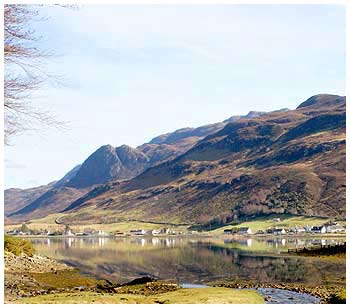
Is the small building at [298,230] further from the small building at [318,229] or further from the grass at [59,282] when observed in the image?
the grass at [59,282]

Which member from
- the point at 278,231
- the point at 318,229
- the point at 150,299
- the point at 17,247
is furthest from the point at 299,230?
the point at 150,299

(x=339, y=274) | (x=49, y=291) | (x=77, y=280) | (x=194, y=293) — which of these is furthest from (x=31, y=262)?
(x=339, y=274)

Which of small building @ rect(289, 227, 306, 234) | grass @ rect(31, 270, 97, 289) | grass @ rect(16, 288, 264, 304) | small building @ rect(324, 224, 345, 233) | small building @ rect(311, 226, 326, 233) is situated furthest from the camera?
small building @ rect(289, 227, 306, 234)

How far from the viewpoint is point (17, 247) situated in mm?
57969

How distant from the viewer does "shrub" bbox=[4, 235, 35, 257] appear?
5603 centimetres

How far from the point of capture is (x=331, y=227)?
166 metres

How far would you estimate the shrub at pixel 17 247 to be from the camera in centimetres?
5603

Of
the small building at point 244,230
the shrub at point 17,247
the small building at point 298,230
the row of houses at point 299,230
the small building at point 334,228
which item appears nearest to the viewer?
the shrub at point 17,247

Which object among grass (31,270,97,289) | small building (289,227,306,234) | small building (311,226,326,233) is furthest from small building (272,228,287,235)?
grass (31,270,97,289)

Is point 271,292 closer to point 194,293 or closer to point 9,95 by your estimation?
point 194,293

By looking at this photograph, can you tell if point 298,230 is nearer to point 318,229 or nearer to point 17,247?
point 318,229

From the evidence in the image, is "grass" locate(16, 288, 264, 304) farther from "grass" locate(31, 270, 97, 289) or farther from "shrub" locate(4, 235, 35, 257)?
"shrub" locate(4, 235, 35, 257)

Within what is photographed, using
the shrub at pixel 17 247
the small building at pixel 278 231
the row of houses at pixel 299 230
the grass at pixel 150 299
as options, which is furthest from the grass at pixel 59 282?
the small building at pixel 278 231

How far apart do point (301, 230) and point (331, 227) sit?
42.4ft
